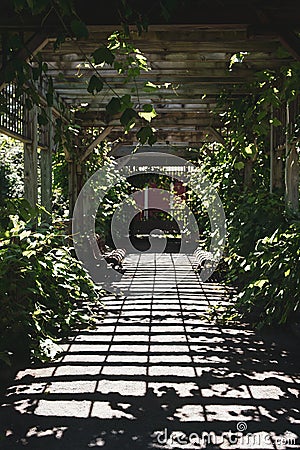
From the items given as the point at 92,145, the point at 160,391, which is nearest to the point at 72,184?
the point at 92,145

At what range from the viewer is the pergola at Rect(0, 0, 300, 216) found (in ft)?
12.2

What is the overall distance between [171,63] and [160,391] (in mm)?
4035

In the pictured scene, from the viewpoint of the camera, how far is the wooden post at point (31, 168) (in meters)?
6.62

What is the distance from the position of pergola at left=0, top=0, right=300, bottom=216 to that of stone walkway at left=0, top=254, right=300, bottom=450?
191cm

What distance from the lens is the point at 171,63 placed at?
Answer: 6.96 meters

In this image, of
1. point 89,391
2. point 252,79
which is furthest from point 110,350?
point 252,79

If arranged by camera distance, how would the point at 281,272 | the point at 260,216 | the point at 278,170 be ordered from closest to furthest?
the point at 281,272
the point at 260,216
the point at 278,170

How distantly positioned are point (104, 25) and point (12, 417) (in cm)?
231

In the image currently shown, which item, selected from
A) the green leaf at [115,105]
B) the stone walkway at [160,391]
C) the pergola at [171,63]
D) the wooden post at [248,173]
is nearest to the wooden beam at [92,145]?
the pergola at [171,63]

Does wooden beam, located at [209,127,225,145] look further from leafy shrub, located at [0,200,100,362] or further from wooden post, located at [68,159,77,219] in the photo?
leafy shrub, located at [0,200,100,362]

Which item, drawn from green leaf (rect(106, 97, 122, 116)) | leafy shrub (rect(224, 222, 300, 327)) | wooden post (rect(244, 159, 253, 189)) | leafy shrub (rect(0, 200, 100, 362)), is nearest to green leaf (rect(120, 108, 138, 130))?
green leaf (rect(106, 97, 122, 116))

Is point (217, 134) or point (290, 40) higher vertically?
point (217, 134)

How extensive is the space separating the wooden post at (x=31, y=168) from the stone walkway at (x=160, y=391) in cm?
152

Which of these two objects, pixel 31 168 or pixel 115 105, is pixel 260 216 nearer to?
pixel 31 168
